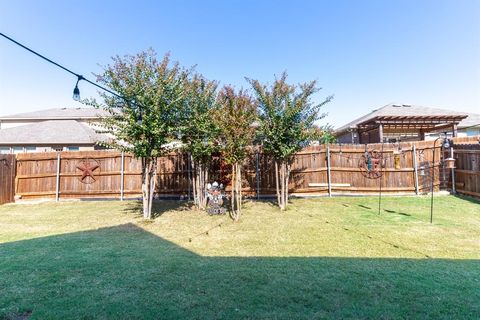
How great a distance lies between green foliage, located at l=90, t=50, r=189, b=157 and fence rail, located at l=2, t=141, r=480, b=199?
12.8 feet

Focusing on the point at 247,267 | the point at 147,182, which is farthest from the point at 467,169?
the point at 147,182

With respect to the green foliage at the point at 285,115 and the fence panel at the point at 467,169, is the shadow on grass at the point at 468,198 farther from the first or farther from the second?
the green foliage at the point at 285,115

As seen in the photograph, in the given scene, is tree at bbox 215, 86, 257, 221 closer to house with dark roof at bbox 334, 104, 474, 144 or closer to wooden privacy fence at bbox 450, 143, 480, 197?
wooden privacy fence at bbox 450, 143, 480, 197

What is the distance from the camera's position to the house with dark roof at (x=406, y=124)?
1369 cm

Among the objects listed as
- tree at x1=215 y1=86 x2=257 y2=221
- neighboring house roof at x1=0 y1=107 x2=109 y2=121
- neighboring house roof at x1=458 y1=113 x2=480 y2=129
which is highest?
neighboring house roof at x1=0 y1=107 x2=109 y2=121

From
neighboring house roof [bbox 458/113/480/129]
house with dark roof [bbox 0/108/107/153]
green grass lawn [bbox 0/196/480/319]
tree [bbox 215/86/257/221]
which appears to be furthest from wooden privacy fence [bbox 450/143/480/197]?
house with dark roof [bbox 0/108/107/153]

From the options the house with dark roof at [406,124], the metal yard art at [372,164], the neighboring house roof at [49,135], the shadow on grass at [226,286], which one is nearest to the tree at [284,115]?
the metal yard art at [372,164]

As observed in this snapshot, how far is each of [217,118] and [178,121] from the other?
1.33 metres

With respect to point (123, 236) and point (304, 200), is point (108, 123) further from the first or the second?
point (304, 200)

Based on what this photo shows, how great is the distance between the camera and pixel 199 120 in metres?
8.21

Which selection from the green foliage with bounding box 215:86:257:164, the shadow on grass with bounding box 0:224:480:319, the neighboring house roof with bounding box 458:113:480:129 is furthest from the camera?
the neighboring house roof with bounding box 458:113:480:129

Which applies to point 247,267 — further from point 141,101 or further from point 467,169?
point 467,169

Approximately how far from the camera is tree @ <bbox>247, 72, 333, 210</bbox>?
8203mm

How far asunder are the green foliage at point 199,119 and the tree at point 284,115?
147cm
